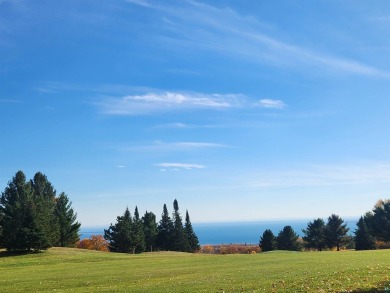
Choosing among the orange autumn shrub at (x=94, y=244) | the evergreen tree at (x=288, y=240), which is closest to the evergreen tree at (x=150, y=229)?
the orange autumn shrub at (x=94, y=244)

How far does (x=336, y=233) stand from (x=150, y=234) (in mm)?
48424

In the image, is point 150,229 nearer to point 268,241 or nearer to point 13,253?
point 268,241

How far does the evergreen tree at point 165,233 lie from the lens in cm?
10649

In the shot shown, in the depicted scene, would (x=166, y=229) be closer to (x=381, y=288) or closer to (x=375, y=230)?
(x=375, y=230)

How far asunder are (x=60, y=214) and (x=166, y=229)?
3238cm

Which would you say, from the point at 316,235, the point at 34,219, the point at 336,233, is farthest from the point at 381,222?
the point at 34,219

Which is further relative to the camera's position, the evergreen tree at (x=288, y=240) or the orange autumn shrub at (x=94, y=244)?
the orange autumn shrub at (x=94, y=244)

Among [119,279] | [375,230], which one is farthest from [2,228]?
[375,230]

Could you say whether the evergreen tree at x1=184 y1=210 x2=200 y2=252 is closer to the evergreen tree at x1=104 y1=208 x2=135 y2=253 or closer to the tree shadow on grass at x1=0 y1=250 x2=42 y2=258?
the evergreen tree at x1=104 y1=208 x2=135 y2=253

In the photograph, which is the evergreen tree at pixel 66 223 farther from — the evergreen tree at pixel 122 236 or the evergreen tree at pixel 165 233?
the evergreen tree at pixel 165 233

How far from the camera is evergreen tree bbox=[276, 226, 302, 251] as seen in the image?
92938 mm

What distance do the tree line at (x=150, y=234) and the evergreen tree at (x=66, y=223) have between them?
7470 mm

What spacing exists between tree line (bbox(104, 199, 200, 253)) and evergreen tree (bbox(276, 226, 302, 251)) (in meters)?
27.2

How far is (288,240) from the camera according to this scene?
92938 mm
